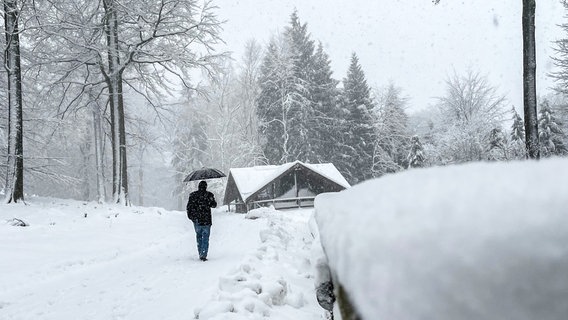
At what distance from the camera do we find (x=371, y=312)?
643 mm

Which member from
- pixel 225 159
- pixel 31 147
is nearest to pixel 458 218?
pixel 31 147

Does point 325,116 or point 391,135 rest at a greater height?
point 325,116

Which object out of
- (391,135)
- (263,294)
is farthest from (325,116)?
(263,294)

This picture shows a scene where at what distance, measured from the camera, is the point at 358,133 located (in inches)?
1366

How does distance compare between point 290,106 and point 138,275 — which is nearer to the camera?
point 138,275

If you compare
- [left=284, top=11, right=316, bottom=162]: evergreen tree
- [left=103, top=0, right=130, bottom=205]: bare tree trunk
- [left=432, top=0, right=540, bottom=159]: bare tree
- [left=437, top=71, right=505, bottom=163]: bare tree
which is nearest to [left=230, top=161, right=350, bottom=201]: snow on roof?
[left=284, top=11, right=316, bottom=162]: evergreen tree

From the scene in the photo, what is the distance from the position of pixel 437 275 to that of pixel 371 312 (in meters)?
0.18

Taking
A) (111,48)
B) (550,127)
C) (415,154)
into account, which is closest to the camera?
(111,48)

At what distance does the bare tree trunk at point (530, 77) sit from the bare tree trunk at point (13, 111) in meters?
14.9

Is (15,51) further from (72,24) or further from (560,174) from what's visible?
(560,174)

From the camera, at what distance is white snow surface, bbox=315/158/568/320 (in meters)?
0.44

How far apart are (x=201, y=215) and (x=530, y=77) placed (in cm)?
801

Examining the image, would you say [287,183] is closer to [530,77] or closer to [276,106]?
[276,106]

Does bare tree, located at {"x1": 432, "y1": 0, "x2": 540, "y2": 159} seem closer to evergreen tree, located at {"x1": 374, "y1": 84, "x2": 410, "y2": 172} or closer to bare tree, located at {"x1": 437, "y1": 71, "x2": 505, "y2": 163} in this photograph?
bare tree, located at {"x1": 437, "y1": 71, "x2": 505, "y2": 163}
